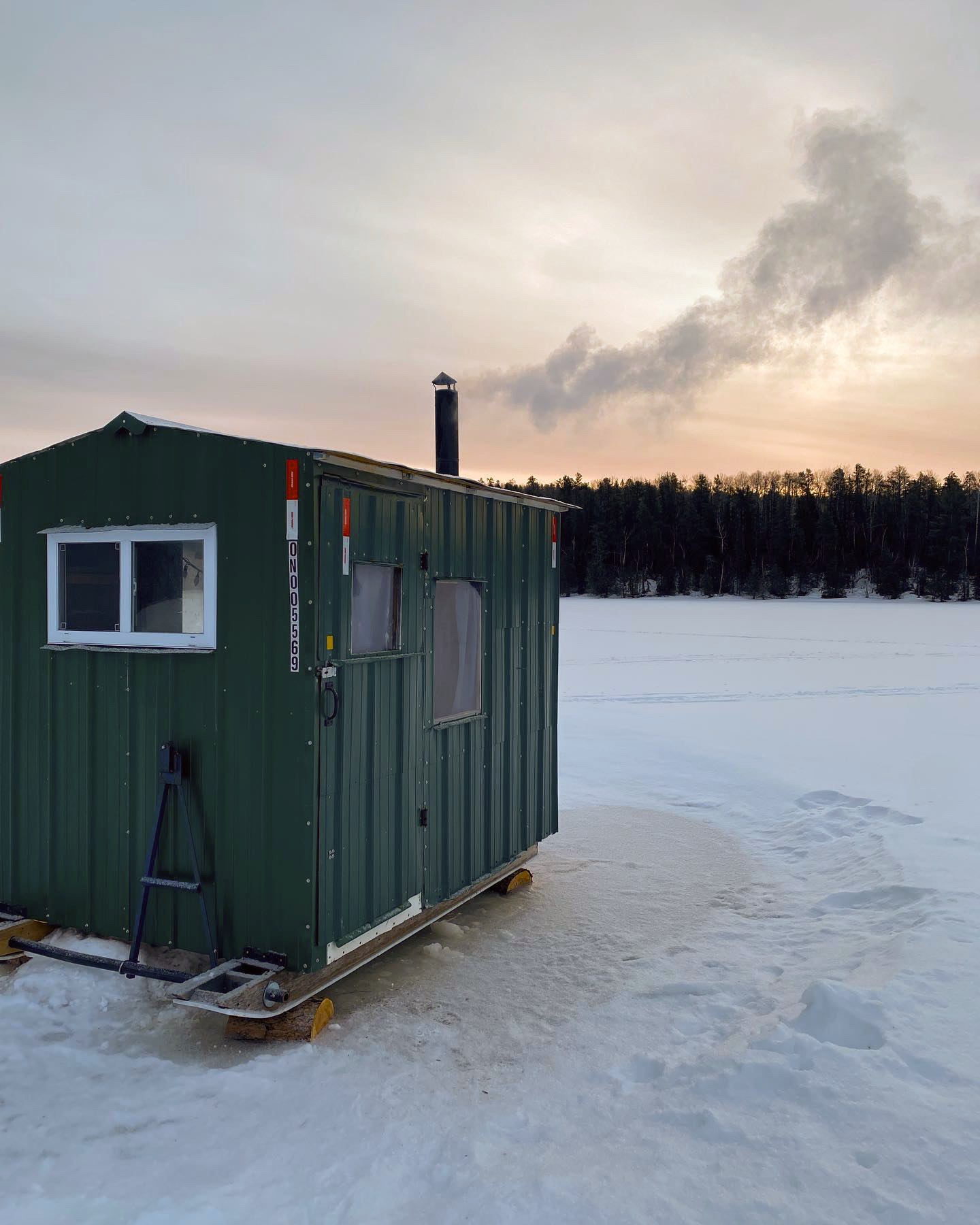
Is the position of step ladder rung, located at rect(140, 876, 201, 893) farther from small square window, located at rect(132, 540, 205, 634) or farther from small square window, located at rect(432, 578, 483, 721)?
small square window, located at rect(432, 578, 483, 721)

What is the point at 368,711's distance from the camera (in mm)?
5387

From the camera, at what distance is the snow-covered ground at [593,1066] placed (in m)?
3.64

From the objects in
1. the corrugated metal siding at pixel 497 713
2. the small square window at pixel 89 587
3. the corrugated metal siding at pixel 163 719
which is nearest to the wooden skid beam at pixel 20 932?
the corrugated metal siding at pixel 163 719

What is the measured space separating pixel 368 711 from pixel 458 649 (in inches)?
56.1

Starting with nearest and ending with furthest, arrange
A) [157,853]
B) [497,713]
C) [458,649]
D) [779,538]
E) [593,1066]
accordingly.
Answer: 1. [593,1066]
2. [157,853]
3. [458,649]
4. [497,713]
5. [779,538]

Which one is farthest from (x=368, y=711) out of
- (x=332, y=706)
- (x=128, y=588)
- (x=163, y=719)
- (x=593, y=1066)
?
(x=593, y=1066)

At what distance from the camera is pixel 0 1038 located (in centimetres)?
483

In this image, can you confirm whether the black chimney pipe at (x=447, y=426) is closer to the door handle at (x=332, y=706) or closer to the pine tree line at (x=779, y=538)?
the door handle at (x=332, y=706)

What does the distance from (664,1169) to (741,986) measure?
1944mm

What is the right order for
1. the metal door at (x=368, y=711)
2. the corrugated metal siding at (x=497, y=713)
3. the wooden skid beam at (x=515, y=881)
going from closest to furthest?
the metal door at (x=368, y=711)
the corrugated metal siding at (x=497, y=713)
the wooden skid beam at (x=515, y=881)

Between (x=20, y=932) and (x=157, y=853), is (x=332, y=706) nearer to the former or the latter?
(x=157, y=853)

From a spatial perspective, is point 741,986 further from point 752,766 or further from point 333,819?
point 752,766

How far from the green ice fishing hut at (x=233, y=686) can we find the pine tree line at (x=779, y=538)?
53.7 m

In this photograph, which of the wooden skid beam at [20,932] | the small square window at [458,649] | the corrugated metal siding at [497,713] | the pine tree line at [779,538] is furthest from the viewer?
the pine tree line at [779,538]
